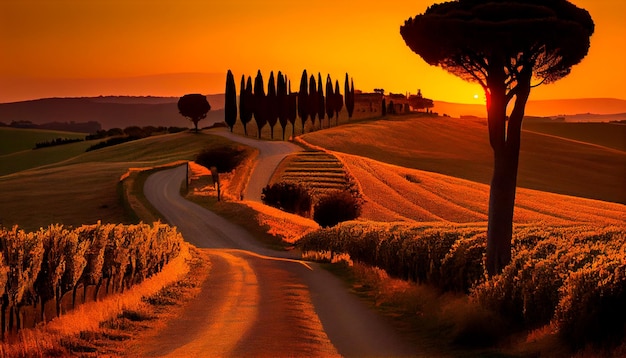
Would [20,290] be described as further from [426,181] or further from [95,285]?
[426,181]

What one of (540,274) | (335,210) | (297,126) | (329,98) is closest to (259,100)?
(329,98)

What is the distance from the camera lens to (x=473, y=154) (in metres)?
134

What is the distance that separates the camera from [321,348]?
1395cm

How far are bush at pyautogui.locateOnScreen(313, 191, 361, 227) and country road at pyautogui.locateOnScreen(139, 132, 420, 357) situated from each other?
85.3ft

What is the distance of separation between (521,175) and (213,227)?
68.9m

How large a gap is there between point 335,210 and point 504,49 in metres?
38.7

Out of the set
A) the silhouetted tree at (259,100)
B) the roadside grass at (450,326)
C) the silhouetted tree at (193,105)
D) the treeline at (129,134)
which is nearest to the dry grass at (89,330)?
the roadside grass at (450,326)

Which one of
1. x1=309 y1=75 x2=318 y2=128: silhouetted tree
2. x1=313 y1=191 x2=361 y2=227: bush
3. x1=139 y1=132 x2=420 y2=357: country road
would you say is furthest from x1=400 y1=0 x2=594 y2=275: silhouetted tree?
x1=309 y1=75 x2=318 y2=128: silhouetted tree

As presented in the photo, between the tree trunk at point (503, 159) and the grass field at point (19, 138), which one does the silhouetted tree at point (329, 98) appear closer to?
the grass field at point (19, 138)

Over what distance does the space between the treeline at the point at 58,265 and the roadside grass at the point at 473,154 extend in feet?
288

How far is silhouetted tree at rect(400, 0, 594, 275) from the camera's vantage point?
18438 millimetres

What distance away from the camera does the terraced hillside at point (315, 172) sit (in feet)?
260

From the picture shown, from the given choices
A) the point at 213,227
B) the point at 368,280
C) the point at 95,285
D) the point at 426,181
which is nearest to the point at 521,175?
the point at 426,181

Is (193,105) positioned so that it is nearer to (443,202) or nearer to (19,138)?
(19,138)
